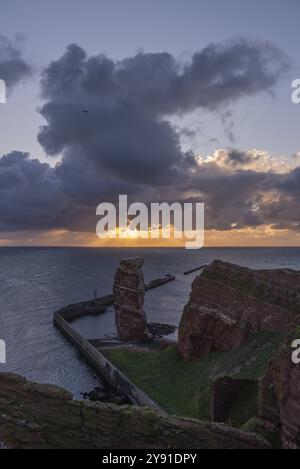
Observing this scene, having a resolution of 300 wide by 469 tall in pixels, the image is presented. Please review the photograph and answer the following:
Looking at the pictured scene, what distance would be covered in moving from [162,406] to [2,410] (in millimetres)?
27362

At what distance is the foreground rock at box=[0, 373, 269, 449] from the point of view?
787 inches

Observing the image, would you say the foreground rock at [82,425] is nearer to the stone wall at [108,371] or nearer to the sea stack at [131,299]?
the stone wall at [108,371]

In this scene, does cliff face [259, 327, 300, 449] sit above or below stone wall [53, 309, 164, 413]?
above

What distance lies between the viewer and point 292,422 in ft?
75.1

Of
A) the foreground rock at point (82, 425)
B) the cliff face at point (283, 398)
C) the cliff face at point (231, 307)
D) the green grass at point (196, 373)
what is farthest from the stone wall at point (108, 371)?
the foreground rock at point (82, 425)

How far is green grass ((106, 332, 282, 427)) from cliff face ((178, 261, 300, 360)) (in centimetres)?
167

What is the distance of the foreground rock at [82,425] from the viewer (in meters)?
20.0

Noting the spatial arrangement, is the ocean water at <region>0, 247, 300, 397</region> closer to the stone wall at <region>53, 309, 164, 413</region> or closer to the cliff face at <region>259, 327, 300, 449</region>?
the stone wall at <region>53, 309, 164, 413</region>

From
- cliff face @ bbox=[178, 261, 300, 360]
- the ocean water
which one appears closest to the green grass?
cliff face @ bbox=[178, 261, 300, 360]

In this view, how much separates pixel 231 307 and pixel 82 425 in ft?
114

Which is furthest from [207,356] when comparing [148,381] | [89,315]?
[89,315]

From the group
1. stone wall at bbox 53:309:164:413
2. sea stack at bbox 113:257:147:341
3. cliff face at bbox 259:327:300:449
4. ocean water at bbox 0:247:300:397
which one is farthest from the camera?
sea stack at bbox 113:257:147:341

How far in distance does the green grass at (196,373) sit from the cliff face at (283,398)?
4888mm
